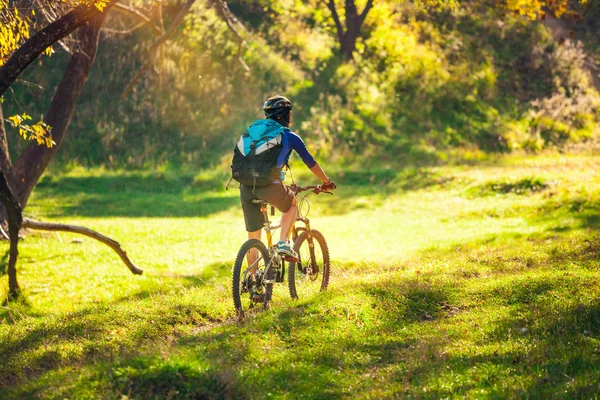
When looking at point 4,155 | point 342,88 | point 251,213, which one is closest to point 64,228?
point 4,155

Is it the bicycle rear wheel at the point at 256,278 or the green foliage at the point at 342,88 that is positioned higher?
the green foliage at the point at 342,88

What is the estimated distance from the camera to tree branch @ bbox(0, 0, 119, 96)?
9594 millimetres

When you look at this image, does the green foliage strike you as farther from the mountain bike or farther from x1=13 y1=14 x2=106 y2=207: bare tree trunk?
the mountain bike

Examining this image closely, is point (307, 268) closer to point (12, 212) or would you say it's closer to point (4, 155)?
point (12, 212)

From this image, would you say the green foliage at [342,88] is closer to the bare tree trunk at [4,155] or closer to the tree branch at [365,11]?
the tree branch at [365,11]

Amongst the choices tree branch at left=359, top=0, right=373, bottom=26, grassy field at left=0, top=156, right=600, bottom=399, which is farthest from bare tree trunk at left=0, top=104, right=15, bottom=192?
tree branch at left=359, top=0, right=373, bottom=26

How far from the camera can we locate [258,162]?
8.20m

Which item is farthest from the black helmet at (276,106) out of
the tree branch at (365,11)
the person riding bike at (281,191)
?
the tree branch at (365,11)

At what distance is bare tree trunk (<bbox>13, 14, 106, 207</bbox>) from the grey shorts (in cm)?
732

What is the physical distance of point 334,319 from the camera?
8.12 m

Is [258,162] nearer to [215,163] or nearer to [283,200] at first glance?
[283,200]

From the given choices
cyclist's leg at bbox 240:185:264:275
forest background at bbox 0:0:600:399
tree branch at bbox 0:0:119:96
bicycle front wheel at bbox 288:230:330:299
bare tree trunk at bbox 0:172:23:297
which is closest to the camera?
forest background at bbox 0:0:600:399

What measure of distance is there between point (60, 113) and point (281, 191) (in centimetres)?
801

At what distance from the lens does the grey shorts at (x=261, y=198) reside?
8.34 m
